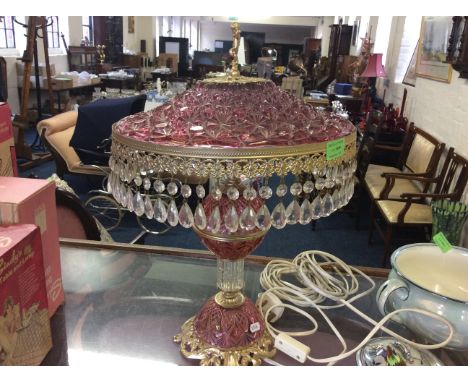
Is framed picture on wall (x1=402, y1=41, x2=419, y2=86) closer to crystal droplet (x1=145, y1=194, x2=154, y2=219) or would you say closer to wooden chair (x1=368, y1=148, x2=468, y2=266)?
wooden chair (x1=368, y1=148, x2=468, y2=266)

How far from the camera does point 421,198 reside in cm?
219

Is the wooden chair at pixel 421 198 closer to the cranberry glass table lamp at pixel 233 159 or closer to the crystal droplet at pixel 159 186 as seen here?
the cranberry glass table lamp at pixel 233 159

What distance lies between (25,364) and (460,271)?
77cm

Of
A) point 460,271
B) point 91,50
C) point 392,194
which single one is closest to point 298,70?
point 91,50

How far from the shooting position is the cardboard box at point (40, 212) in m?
0.67

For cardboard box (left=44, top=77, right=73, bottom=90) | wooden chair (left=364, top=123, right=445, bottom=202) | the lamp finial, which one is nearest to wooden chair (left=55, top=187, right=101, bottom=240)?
the lamp finial

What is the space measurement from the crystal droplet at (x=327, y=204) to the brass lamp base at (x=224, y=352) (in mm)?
300

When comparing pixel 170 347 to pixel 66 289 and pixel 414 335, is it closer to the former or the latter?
pixel 66 289

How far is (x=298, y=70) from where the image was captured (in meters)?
6.74

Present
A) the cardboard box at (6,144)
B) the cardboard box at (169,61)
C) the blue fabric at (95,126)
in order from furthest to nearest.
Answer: the cardboard box at (169,61) < the blue fabric at (95,126) < the cardboard box at (6,144)

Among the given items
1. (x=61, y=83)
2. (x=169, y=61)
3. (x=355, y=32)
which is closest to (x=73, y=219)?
(x=61, y=83)

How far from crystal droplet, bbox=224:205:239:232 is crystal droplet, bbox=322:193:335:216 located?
0.41ft

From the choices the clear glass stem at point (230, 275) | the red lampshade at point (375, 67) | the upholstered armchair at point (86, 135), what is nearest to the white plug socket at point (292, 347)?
the clear glass stem at point (230, 275)

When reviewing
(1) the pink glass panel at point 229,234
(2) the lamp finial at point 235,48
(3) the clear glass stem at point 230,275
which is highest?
(2) the lamp finial at point 235,48
